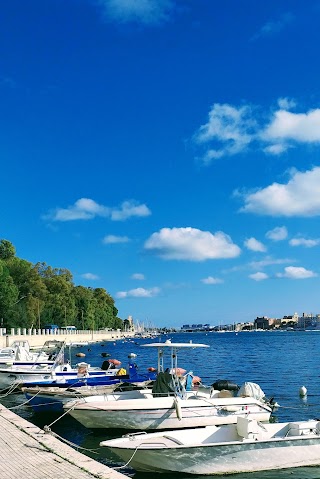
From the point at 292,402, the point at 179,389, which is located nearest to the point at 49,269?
the point at 292,402

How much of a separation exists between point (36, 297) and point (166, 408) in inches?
3547

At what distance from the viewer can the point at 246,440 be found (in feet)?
48.8

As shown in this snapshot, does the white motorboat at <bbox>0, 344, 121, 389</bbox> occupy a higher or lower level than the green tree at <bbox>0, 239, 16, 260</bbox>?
lower

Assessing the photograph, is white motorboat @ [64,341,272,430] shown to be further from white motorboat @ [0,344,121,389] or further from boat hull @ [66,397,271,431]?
white motorboat @ [0,344,121,389]

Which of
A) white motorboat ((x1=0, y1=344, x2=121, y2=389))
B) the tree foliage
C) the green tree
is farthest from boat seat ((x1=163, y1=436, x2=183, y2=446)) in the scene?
the green tree

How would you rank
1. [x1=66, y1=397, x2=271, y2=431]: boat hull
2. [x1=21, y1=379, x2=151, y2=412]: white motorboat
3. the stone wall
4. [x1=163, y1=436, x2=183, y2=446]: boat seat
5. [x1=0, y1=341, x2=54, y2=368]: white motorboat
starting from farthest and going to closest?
the stone wall
[x1=0, y1=341, x2=54, y2=368]: white motorboat
[x1=21, y1=379, x2=151, y2=412]: white motorboat
[x1=66, y1=397, x2=271, y2=431]: boat hull
[x1=163, y1=436, x2=183, y2=446]: boat seat

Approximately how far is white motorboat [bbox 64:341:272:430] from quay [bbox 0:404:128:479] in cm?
446

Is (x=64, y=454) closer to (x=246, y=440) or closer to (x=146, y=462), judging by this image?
(x=146, y=462)

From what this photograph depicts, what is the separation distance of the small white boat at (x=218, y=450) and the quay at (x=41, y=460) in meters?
1.56

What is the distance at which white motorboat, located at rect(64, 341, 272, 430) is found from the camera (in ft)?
62.9

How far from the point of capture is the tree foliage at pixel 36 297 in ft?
293

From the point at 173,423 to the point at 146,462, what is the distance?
489 centimetres

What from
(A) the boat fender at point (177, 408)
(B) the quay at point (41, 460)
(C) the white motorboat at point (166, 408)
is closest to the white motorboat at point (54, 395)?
(C) the white motorboat at point (166, 408)

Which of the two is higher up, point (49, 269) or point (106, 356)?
point (49, 269)
